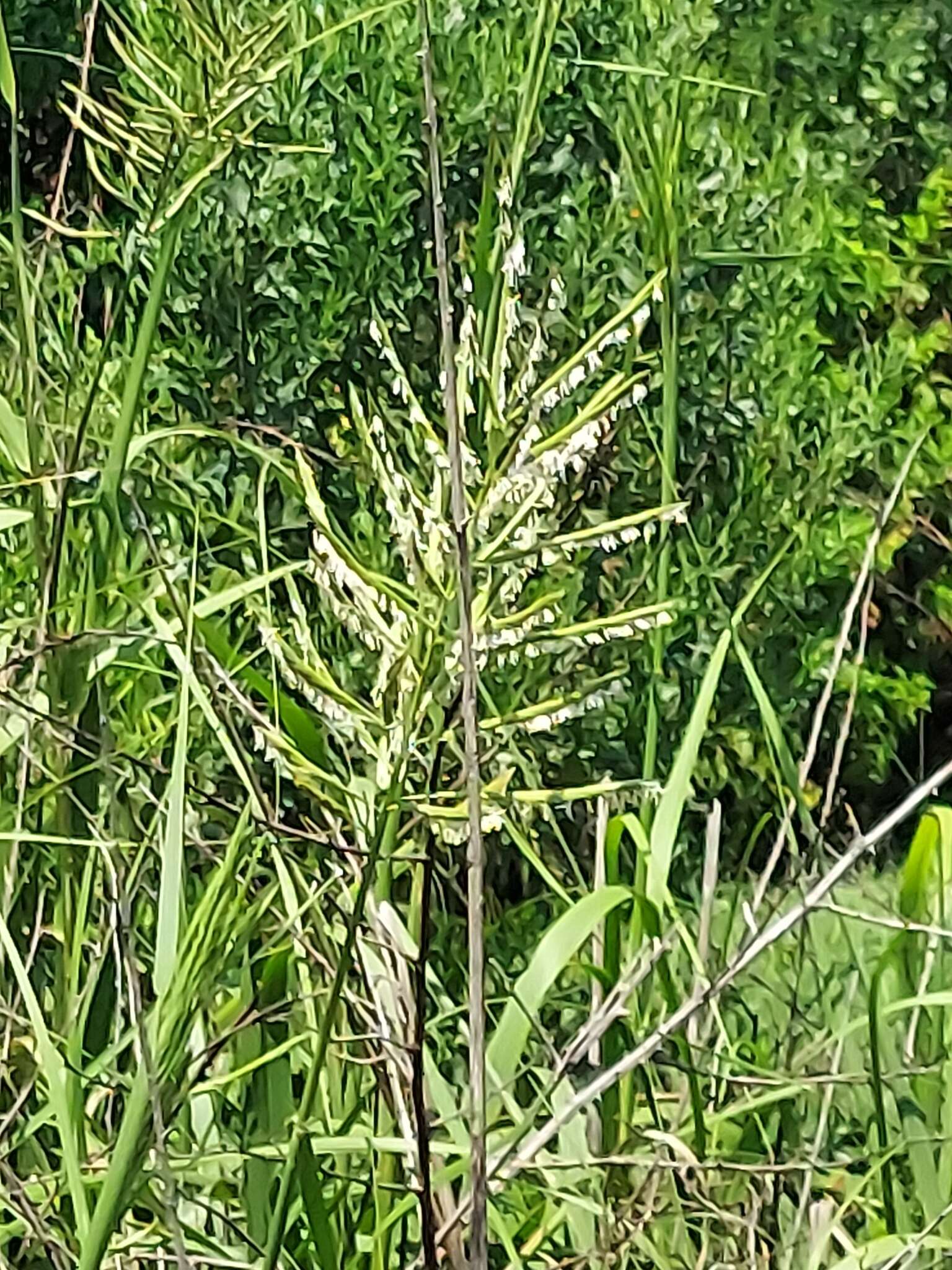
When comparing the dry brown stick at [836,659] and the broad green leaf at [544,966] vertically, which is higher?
the dry brown stick at [836,659]

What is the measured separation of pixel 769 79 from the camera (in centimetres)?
321

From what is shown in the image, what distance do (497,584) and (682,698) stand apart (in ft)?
7.33

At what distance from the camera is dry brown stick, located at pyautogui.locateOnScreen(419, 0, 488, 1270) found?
76cm

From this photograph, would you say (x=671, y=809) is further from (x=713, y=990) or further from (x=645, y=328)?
(x=645, y=328)

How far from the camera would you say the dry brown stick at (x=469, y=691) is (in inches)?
30.1

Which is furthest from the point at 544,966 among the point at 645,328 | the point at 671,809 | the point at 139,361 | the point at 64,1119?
the point at 645,328

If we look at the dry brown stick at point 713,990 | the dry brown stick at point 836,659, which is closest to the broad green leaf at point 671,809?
the dry brown stick at point 836,659

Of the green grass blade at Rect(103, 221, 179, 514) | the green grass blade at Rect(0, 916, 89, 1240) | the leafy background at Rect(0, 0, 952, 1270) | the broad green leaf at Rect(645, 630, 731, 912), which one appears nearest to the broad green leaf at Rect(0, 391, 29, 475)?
the green grass blade at Rect(103, 221, 179, 514)

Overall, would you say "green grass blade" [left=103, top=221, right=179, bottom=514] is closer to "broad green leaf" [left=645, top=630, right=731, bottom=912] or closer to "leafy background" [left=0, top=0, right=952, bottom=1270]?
"broad green leaf" [left=645, top=630, right=731, bottom=912]

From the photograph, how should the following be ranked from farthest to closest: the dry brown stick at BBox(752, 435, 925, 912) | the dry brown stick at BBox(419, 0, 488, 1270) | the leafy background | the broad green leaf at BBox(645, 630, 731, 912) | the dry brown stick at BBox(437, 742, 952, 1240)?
the leafy background, the broad green leaf at BBox(645, 630, 731, 912), the dry brown stick at BBox(752, 435, 925, 912), the dry brown stick at BBox(437, 742, 952, 1240), the dry brown stick at BBox(419, 0, 488, 1270)

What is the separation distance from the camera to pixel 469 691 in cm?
77

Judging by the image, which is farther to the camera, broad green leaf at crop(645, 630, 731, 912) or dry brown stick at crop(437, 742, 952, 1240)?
broad green leaf at crop(645, 630, 731, 912)

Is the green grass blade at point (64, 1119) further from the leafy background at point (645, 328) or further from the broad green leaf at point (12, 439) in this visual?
the leafy background at point (645, 328)

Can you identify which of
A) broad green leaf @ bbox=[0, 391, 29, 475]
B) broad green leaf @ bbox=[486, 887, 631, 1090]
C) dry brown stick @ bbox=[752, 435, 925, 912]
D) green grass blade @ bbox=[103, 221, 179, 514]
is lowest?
broad green leaf @ bbox=[486, 887, 631, 1090]
